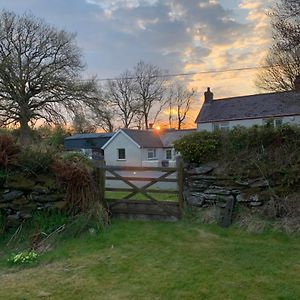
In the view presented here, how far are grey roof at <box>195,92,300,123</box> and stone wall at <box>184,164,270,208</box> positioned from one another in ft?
58.2

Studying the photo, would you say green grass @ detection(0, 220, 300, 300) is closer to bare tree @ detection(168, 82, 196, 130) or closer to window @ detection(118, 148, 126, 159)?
window @ detection(118, 148, 126, 159)

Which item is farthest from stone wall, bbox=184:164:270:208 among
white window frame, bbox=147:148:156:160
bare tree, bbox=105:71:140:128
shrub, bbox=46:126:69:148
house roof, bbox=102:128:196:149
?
bare tree, bbox=105:71:140:128

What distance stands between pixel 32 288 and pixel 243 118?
2296cm

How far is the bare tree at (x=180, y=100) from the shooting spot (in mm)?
42281

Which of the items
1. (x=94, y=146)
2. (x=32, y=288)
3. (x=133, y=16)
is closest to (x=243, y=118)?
(x=94, y=146)

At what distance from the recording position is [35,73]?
2342 cm

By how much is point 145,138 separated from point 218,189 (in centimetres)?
1953

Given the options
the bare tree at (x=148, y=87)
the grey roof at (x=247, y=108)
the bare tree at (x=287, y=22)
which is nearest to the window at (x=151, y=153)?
the grey roof at (x=247, y=108)

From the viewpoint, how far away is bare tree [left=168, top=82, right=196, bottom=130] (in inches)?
1665

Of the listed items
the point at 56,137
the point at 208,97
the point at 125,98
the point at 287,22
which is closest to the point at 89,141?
the point at 56,137

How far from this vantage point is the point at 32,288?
4086mm

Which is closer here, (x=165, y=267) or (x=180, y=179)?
(x=165, y=267)

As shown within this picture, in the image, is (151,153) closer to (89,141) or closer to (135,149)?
(135,149)

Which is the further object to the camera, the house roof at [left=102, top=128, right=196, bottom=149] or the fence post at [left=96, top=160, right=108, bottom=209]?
the house roof at [left=102, top=128, right=196, bottom=149]
